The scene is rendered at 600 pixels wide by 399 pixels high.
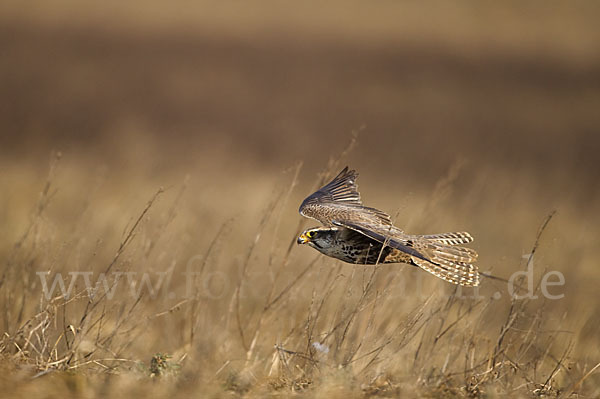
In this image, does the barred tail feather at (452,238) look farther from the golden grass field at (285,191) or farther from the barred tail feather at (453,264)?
the barred tail feather at (453,264)

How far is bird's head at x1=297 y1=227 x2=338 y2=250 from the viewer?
5371 mm

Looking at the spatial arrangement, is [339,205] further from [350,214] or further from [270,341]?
[270,341]

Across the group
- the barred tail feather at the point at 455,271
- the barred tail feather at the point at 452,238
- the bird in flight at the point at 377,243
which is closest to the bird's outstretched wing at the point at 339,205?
the bird in flight at the point at 377,243

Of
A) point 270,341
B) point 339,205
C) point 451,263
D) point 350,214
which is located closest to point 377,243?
point 350,214

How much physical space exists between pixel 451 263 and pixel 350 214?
1024 mm

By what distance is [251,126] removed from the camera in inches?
683

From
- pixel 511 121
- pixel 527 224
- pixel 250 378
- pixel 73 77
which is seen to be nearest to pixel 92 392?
pixel 250 378

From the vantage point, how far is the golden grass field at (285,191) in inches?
194

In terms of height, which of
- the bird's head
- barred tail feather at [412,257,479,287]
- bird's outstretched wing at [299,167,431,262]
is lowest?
the bird's head

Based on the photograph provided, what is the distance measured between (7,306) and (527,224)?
9724 mm

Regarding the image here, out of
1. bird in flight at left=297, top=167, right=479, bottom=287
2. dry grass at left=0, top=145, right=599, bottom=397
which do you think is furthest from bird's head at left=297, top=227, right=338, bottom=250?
dry grass at left=0, top=145, right=599, bottom=397

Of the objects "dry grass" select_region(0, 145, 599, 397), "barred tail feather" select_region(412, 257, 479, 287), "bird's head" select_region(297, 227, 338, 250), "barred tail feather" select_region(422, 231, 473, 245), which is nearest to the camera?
"dry grass" select_region(0, 145, 599, 397)

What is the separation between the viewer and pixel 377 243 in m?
5.36

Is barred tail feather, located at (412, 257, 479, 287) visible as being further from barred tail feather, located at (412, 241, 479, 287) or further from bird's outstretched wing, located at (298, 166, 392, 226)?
bird's outstretched wing, located at (298, 166, 392, 226)
